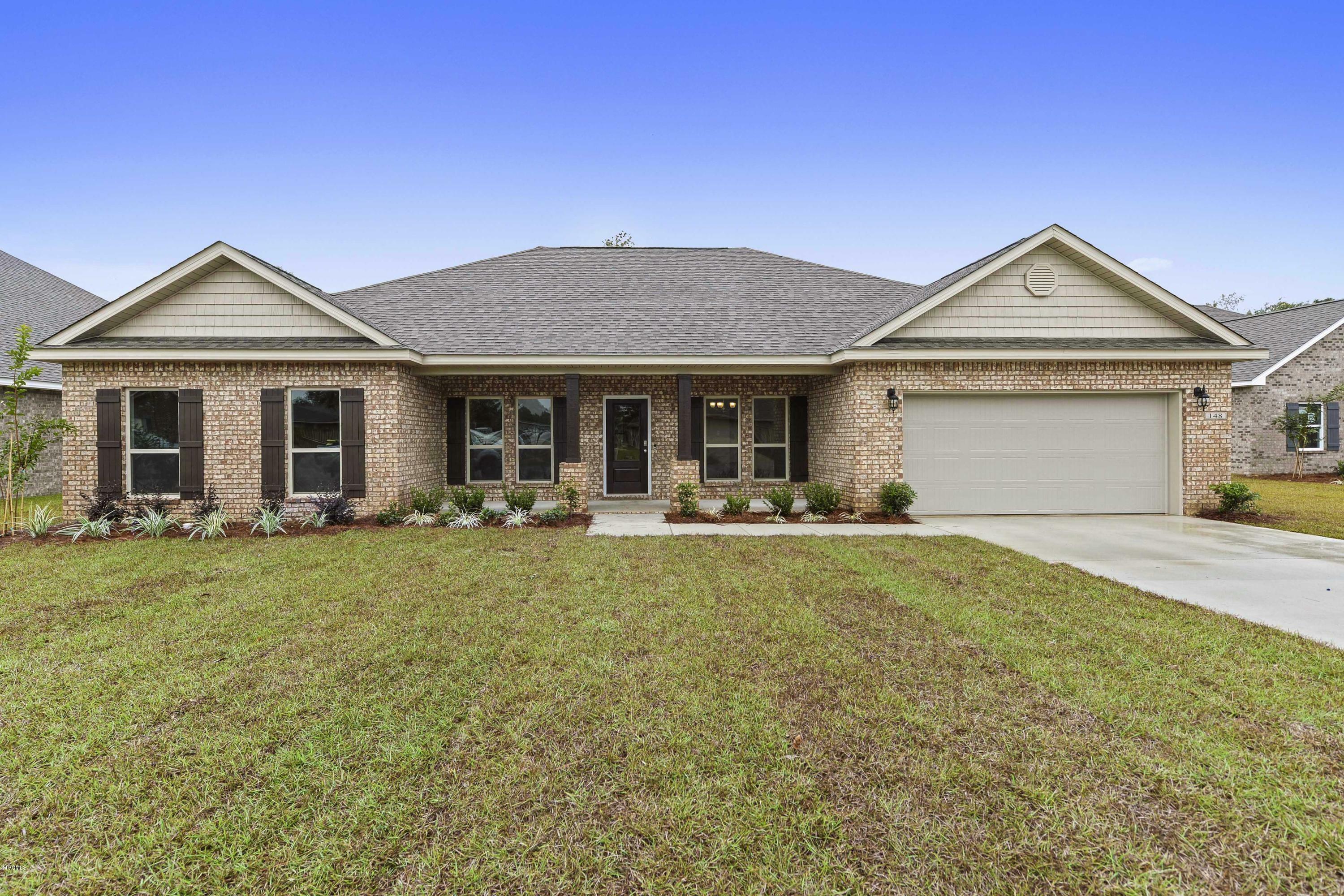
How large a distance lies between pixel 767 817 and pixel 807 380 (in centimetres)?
1079

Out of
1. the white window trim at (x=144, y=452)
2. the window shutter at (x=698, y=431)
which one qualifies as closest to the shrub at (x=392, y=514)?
the white window trim at (x=144, y=452)

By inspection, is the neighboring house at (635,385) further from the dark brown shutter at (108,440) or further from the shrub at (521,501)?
the shrub at (521,501)

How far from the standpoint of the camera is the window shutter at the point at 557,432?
12.1m

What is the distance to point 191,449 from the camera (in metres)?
9.45

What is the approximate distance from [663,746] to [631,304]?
428 inches

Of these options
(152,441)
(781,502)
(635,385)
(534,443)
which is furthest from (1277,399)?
(152,441)

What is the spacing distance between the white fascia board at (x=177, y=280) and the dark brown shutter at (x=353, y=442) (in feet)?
3.72

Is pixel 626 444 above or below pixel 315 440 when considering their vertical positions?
below

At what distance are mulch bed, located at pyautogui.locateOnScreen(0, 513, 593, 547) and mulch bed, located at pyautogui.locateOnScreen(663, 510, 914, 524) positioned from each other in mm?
1586

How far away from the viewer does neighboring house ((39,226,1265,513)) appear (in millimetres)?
9477

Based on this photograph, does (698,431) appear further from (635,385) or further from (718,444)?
(635,385)

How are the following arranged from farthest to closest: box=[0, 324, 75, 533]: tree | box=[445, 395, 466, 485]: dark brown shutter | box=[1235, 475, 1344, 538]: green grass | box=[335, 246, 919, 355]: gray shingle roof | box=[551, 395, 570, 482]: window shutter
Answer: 1. box=[551, 395, 570, 482]: window shutter
2. box=[445, 395, 466, 485]: dark brown shutter
3. box=[335, 246, 919, 355]: gray shingle roof
4. box=[1235, 475, 1344, 538]: green grass
5. box=[0, 324, 75, 533]: tree

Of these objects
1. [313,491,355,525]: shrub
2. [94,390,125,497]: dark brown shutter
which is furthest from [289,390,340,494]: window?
[94,390,125,497]: dark brown shutter

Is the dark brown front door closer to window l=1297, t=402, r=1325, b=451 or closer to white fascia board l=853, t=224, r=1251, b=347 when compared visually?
white fascia board l=853, t=224, r=1251, b=347
